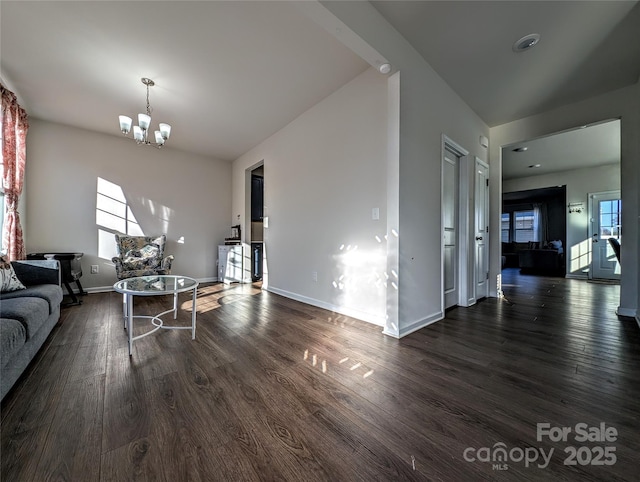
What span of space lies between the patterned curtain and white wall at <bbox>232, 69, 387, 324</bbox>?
2.99 m

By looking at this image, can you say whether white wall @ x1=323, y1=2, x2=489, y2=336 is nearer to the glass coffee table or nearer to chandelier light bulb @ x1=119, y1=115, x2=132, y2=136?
the glass coffee table

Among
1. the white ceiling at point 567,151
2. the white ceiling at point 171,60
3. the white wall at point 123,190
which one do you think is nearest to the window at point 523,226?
the white ceiling at point 567,151

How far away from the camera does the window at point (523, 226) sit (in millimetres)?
8553

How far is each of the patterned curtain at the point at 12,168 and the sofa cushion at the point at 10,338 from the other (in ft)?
7.68

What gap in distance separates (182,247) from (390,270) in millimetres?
4183

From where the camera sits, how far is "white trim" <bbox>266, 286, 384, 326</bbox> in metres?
2.49

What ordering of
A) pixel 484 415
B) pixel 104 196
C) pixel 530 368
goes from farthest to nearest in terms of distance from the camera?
pixel 104 196, pixel 530 368, pixel 484 415

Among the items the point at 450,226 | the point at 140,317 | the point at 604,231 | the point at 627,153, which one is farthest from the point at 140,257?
the point at 604,231

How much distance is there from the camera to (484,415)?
1.20 meters

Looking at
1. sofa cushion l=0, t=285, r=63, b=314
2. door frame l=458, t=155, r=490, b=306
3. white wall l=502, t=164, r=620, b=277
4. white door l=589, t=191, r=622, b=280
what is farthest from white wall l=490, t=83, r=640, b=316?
sofa cushion l=0, t=285, r=63, b=314

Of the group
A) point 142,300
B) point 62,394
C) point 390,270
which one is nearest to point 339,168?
point 390,270

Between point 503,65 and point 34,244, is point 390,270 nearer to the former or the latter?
point 503,65

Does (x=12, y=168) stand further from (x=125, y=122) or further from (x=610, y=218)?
(x=610, y=218)

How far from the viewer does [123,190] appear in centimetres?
420
